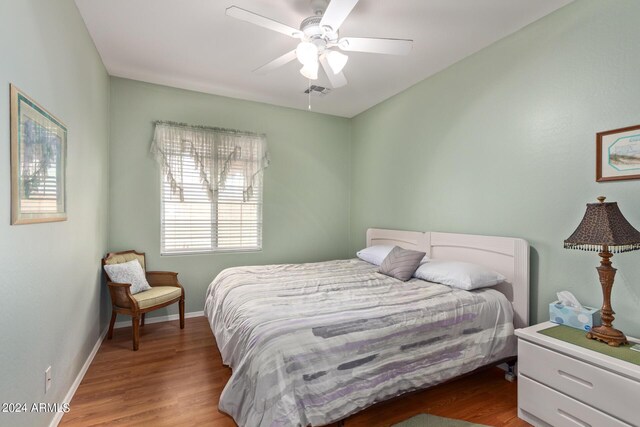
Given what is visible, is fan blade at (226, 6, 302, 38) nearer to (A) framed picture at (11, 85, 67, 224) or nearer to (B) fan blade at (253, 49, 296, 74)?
(B) fan blade at (253, 49, 296, 74)

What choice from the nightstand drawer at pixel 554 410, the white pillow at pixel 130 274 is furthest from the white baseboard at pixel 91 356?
the nightstand drawer at pixel 554 410

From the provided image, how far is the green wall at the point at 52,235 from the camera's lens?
136 cm

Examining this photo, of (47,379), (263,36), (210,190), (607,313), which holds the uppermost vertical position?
(263,36)

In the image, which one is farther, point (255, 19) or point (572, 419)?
point (255, 19)

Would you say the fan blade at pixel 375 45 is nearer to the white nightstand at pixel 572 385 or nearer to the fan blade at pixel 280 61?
the fan blade at pixel 280 61

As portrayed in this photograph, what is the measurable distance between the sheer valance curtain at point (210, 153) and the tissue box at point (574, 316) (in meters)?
3.46

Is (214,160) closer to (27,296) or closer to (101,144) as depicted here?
(101,144)

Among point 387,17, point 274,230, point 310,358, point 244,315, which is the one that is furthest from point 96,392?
point 387,17

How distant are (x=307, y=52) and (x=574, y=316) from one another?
2.60 metres

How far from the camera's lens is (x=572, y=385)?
5.81 feet

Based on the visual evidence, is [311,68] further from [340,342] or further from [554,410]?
[554,410]

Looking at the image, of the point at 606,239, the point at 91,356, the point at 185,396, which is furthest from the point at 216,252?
the point at 606,239

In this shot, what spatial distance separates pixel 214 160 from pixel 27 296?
2.68 m

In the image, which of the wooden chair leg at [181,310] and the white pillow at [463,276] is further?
the wooden chair leg at [181,310]
